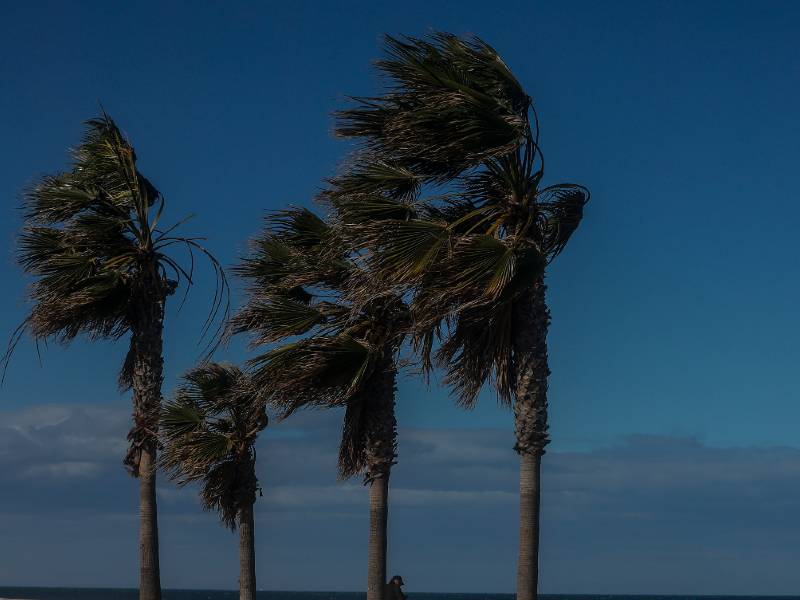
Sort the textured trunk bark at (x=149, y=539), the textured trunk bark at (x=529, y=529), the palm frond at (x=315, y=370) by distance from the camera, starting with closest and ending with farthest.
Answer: the textured trunk bark at (x=529, y=529)
the palm frond at (x=315, y=370)
the textured trunk bark at (x=149, y=539)

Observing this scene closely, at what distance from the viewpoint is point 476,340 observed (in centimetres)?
1656

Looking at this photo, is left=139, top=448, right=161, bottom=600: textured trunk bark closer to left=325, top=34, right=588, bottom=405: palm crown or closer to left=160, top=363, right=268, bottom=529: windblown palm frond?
left=160, top=363, right=268, bottom=529: windblown palm frond

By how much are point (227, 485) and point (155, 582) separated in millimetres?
2573

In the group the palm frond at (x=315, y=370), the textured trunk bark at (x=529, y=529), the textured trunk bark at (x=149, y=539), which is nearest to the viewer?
the textured trunk bark at (x=529, y=529)

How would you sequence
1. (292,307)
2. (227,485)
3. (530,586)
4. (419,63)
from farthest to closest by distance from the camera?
1. (227,485)
2. (292,307)
3. (419,63)
4. (530,586)

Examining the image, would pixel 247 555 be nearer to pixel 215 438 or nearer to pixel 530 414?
pixel 215 438

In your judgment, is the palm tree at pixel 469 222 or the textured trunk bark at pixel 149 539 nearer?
the palm tree at pixel 469 222

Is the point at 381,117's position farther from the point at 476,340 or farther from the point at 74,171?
the point at 74,171

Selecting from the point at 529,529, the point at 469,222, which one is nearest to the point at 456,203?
the point at 469,222

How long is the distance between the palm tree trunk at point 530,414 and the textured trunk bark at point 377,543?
3.50 meters

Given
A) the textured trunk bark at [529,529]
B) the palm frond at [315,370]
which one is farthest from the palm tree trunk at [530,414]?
the palm frond at [315,370]

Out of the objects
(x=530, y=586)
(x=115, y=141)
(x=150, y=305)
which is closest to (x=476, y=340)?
(x=530, y=586)

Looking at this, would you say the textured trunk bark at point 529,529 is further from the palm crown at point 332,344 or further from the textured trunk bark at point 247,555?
the textured trunk bark at point 247,555

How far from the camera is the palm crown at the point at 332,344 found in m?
17.9
